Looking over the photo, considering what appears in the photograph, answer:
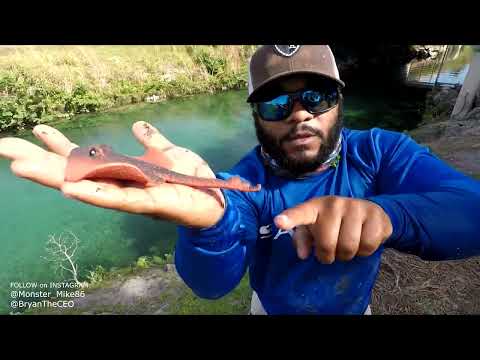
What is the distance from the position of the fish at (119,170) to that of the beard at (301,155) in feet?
1.13

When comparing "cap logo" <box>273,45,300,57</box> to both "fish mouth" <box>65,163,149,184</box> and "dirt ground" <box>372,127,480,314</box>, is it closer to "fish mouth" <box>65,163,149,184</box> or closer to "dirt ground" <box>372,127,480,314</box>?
"fish mouth" <box>65,163,149,184</box>

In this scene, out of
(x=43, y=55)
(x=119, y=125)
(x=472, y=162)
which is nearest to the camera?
(x=472, y=162)

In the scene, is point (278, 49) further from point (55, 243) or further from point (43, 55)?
point (43, 55)

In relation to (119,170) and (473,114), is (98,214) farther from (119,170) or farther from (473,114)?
(473,114)

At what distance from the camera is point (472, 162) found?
594cm

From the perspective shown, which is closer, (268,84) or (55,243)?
(268,84)

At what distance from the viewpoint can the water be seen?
13095mm

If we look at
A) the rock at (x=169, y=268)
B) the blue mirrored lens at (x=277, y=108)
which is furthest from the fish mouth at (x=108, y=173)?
the rock at (x=169, y=268)

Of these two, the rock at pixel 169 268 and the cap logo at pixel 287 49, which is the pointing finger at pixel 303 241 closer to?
the cap logo at pixel 287 49

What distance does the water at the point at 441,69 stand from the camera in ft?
43.0

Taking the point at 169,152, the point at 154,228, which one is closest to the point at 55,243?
the point at 154,228

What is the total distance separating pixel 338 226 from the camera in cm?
91

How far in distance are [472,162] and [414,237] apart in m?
6.19

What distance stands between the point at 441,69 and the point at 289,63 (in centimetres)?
1692
